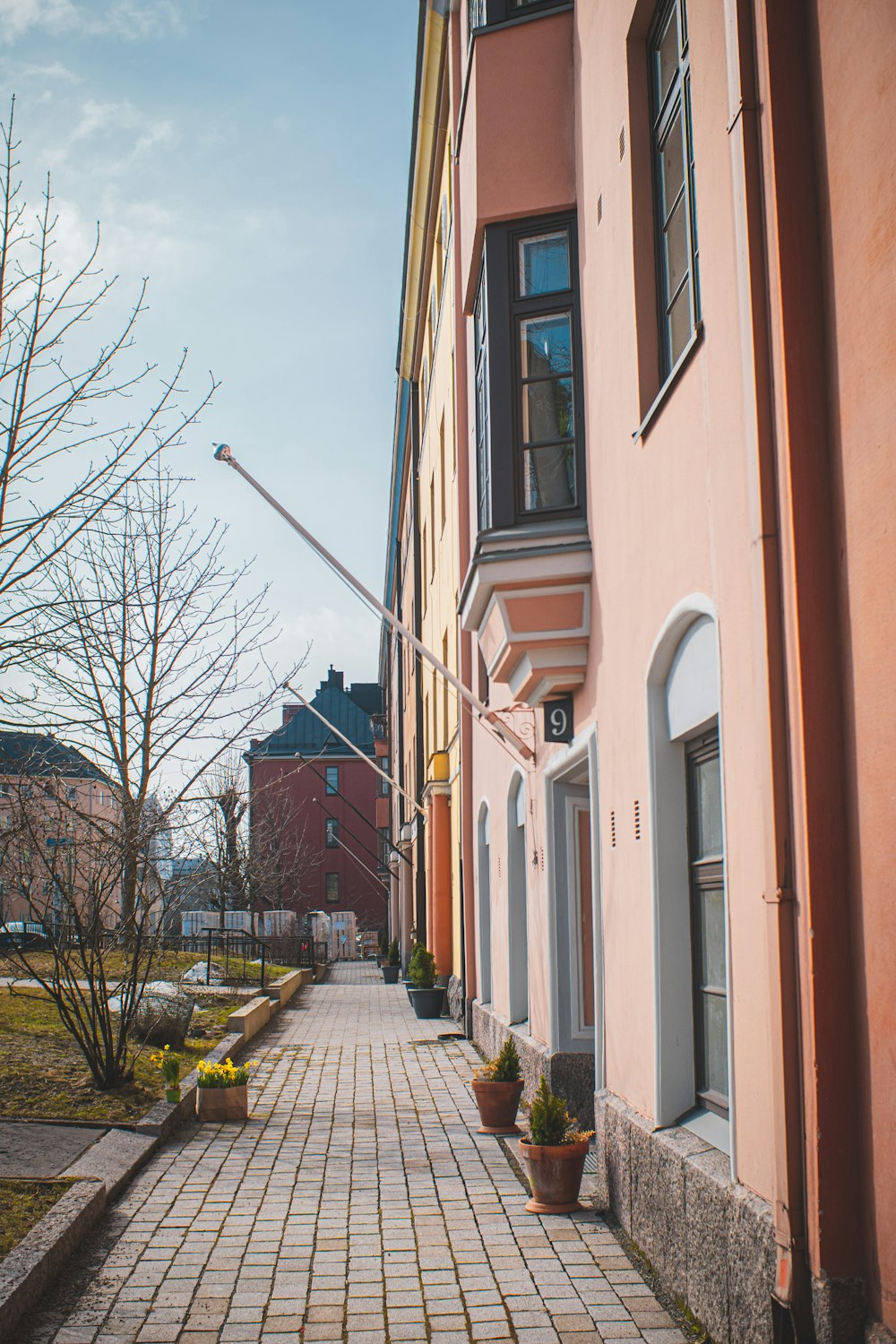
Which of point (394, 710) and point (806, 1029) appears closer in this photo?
point (806, 1029)

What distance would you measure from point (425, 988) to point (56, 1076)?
396 inches

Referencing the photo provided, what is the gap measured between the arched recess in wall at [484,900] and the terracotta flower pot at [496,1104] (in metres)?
5.00

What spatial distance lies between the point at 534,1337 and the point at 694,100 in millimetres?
5419

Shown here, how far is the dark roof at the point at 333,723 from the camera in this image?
71375 millimetres

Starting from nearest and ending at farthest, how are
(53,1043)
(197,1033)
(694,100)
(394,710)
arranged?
(694,100) → (53,1043) → (197,1033) → (394,710)

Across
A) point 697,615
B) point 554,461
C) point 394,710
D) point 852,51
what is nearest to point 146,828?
point 554,461

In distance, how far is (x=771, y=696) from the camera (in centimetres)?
436

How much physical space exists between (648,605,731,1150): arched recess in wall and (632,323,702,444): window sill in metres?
1.12

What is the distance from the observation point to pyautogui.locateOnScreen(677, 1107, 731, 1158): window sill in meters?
5.59

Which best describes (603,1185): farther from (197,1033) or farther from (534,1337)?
(197,1033)

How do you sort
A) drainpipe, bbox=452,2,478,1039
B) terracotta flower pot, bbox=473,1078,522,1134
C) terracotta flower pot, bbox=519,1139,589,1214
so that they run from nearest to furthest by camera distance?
terracotta flower pot, bbox=519,1139,589,1214
terracotta flower pot, bbox=473,1078,522,1134
drainpipe, bbox=452,2,478,1039

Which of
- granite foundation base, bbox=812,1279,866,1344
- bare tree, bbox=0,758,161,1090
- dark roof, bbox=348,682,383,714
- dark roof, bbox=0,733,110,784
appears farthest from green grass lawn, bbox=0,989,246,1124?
dark roof, bbox=348,682,383,714

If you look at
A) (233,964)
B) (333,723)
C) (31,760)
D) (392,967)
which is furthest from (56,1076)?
(333,723)

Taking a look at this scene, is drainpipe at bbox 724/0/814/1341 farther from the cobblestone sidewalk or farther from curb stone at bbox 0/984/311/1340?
curb stone at bbox 0/984/311/1340
